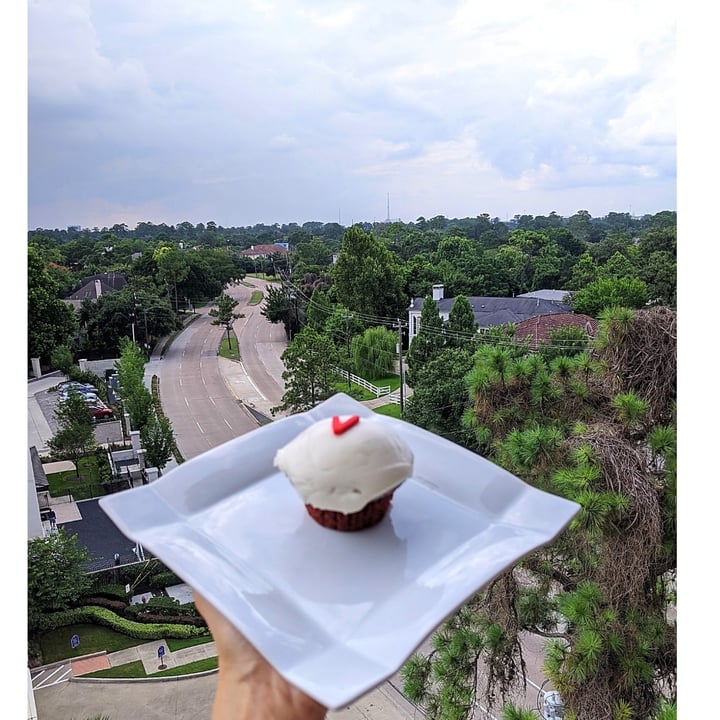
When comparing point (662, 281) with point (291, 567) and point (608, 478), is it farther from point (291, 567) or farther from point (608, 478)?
point (291, 567)

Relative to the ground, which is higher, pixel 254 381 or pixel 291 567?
pixel 291 567

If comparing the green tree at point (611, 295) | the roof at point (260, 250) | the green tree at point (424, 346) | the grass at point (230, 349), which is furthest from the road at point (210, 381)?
the roof at point (260, 250)

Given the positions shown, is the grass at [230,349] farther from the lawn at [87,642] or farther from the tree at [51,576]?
the lawn at [87,642]

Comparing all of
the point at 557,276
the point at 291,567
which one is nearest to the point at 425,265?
the point at 557,276

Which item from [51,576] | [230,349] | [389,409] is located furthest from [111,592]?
[230,349]

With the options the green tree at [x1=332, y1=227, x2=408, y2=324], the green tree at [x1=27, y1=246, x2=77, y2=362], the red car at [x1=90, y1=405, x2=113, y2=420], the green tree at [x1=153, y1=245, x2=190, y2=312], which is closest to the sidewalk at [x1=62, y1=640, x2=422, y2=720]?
the red car at [x1=90, y1=405, x2=113, y2=420]
